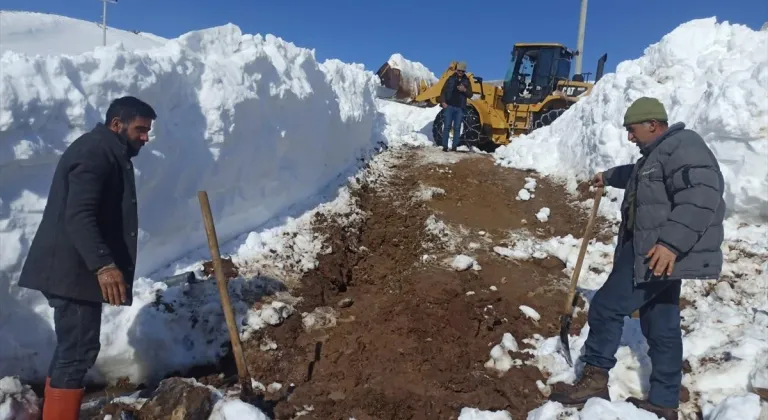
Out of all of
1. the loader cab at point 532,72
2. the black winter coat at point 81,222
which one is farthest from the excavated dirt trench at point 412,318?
the loader cab at point 532,72

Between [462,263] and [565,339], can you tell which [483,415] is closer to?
[565,339]

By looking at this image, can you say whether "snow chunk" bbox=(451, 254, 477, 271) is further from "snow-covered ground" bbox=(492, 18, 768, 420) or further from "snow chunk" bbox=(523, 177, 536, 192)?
"snow chunk" bbox=(523, 177, 536, 192)

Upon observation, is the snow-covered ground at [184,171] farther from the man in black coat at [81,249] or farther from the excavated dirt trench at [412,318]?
the man in black coat at [81,249]

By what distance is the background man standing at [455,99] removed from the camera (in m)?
11.6

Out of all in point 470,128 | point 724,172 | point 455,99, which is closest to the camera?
point 724,172

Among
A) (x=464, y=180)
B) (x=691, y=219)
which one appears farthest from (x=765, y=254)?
(x=464, y=180)

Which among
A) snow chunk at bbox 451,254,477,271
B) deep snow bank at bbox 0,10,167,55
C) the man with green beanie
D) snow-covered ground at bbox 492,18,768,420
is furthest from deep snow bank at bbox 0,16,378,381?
deep snow bank at bbox 0,10,167,55

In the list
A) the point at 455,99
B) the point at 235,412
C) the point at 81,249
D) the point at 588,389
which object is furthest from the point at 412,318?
the point at 455,99

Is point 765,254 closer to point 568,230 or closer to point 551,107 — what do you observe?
point 568,230

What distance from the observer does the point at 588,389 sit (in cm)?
319

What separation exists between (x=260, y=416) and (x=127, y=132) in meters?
1.82

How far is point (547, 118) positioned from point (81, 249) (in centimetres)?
1154

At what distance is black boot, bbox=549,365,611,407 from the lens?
3180 millimetres

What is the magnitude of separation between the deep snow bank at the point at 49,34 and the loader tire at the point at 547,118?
Answer: 9902 mm
